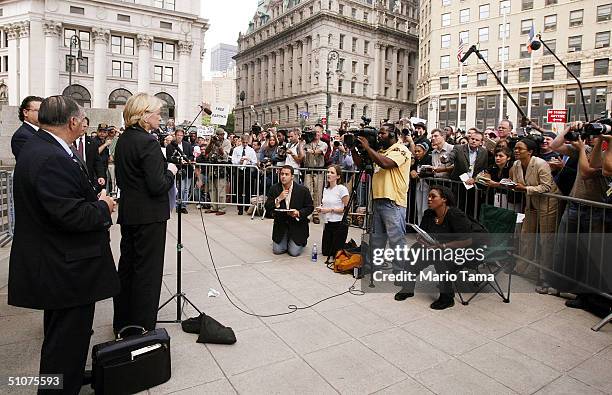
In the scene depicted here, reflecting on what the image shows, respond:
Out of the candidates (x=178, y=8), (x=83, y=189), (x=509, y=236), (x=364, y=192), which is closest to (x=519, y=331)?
(x=509, y=236)

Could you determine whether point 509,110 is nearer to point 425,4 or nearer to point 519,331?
point 425,4

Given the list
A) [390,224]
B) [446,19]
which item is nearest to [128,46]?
[446,19]

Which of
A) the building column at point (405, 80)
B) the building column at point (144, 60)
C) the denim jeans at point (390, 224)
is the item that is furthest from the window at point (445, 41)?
the denim jeans at point (390, 224)

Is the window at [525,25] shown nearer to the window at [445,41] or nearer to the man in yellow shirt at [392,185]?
the window at [445,41]

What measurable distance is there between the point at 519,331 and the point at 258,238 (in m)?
5.25

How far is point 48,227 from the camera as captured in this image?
2.65 meters

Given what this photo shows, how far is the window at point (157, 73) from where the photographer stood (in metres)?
49.8

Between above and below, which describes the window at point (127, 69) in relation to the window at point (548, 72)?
below

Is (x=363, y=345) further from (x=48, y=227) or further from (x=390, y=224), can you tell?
(x=48, y=227)

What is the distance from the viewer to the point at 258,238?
8.38 m

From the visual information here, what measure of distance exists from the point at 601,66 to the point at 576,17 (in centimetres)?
687

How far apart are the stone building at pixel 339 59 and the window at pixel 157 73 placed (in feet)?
86.0

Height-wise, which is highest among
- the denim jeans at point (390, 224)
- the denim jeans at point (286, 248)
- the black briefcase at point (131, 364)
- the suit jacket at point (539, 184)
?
the suit jacket at point (539, 184)

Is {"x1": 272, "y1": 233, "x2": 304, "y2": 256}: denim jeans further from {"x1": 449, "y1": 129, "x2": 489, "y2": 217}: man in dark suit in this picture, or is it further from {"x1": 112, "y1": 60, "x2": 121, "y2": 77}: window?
{"x1": 112, "y1": 60, "x2": 121, "y2": 77}: window
